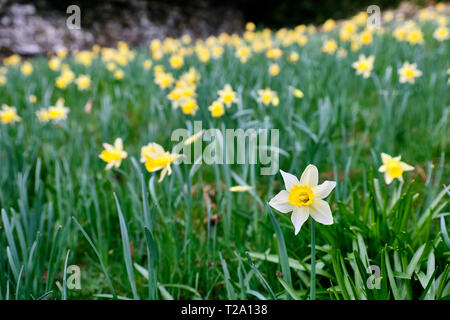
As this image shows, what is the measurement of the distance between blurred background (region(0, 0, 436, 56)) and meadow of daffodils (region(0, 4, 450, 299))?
3840 millimetres

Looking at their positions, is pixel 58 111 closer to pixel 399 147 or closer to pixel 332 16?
pixel 399 147

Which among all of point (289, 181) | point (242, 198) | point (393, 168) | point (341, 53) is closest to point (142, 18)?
point (341, 53)

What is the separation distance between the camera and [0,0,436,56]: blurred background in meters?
5.72

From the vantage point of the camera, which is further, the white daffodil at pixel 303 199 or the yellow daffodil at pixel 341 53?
the yellow daffodil at pixel 341 53

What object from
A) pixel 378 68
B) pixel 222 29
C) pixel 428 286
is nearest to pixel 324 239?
pixel 428 286

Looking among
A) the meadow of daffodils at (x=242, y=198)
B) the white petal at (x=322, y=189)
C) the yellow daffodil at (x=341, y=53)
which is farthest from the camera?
the yellow daffodil at (x=341, y=53)

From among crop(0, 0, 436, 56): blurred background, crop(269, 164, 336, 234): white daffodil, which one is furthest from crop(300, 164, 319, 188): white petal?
crop(0, 0, 436, 56): blurred background

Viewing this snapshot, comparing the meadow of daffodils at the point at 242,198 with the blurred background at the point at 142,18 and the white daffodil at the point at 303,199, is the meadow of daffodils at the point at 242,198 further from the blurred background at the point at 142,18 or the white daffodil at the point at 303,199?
the blurred background at the point at 142,18

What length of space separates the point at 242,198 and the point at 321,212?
1.89 ft

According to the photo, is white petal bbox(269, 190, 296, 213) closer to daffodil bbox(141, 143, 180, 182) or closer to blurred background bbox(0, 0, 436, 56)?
daffodil bbox(141, 143, 180, 182)

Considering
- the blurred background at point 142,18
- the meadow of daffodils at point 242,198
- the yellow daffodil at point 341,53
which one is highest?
the blurred background at point 142,18

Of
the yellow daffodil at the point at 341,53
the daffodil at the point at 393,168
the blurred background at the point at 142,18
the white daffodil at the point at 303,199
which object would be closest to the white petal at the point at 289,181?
the white daffodil at the point at 303,199

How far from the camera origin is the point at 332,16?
8547mm

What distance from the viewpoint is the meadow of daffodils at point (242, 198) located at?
2.66ft
